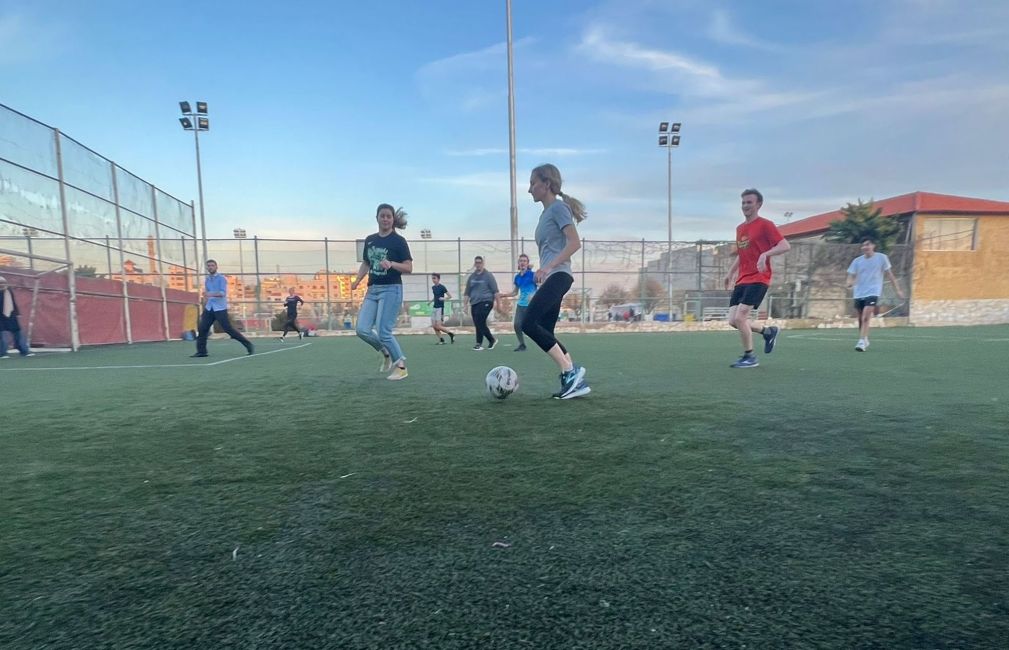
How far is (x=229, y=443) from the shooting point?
287 centimetres

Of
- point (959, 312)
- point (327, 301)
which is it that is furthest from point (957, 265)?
point (327, 301)

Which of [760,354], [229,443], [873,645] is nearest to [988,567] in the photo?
[873,645]

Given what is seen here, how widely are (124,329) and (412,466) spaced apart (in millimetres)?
15502

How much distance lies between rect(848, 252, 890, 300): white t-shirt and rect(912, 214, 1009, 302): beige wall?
64.3 ft

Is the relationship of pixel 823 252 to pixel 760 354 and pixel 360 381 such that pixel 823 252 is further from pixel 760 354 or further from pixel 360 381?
pixel 360 381

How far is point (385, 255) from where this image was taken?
5863 mm

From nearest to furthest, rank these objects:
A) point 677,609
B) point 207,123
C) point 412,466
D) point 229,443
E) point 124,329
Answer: point 677,609
point 412,466
point 229,443
point 124,329
point 207,123

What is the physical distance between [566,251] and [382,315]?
2571mm

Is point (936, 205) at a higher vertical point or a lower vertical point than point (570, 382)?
higher

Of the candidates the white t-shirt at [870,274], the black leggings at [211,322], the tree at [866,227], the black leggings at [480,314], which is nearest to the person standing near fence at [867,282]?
the white t-shirt at [870,274]

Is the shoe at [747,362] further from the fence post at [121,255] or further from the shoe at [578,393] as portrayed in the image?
the fence post at [121,255]

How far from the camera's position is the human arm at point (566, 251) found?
416cm

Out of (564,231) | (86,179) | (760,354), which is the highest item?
(86,179)

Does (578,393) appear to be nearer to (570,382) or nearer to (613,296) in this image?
(570,382)
